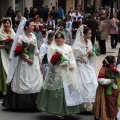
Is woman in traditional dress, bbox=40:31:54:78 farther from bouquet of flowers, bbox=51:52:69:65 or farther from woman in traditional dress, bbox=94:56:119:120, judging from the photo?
woman in traditional dress, bbox=94:56:119:120

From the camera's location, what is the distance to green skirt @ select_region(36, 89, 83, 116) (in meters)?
8.14

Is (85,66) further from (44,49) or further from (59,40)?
(44,49)

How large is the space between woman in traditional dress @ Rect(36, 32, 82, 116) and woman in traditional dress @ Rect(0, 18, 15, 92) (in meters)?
1.92

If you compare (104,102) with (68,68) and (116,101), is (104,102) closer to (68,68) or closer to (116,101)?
(116,101)

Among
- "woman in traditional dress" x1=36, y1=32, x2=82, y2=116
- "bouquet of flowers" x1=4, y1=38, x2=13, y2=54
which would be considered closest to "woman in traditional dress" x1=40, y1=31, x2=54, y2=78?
"bouquet of flowers" x1=4, y1=38, x2=13, y2=54

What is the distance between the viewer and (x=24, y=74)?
907 cm

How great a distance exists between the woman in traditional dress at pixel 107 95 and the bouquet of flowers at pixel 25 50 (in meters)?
1.83

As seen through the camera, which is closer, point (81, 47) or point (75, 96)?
point (75, 96)

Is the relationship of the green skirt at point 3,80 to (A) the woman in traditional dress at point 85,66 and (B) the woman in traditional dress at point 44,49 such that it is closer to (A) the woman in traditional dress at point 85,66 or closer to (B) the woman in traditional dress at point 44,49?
(B) the woman in traditional dress at point 44,49

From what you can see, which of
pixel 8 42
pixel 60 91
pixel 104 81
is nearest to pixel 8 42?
pixel 8 42

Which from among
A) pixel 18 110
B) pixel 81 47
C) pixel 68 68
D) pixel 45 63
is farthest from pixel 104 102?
pixel 45 63

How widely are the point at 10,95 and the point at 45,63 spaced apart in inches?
55.2

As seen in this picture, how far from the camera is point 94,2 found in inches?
2285

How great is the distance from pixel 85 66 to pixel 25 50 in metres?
1.19
